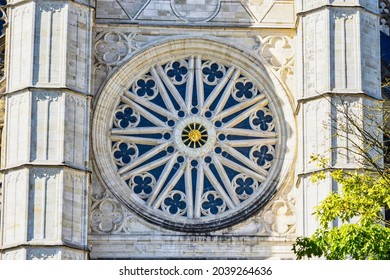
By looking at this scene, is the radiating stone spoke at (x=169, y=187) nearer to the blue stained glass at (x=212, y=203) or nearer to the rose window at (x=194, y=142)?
the rose window at (x=194, y=142)

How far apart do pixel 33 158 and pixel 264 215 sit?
3928 mm

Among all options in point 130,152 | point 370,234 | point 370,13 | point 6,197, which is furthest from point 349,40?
point 370,234

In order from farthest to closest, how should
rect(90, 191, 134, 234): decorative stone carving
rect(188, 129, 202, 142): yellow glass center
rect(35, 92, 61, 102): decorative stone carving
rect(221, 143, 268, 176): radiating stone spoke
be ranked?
A: rect(188, 129, 202, 142): yellow glass center, rect(221, 143, 268, 176): radiating stone spoke, rect(90, 191, 134, 234): decorative stone carving, rect(35, 92, 61, 102): decorative stone carving

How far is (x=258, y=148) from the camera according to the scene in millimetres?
25562

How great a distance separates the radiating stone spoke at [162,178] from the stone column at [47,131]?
53.7 inches

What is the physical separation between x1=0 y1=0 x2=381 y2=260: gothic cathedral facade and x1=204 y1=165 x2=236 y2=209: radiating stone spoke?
0.6 inches

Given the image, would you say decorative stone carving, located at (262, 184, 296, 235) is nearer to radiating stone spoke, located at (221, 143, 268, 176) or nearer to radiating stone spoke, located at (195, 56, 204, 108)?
radiating stone spoke, located at (221, 143, 268, 176)

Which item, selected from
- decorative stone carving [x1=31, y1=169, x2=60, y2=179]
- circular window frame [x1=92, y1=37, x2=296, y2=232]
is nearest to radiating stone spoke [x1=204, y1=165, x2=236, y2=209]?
circular window frame [x1=92, y1=37, x2=296, y2=232]

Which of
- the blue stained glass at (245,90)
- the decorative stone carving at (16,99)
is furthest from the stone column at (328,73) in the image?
the decorative stone carving at (16,99)

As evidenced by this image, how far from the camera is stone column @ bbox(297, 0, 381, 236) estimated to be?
2430 cm

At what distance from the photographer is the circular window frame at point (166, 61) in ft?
81.8

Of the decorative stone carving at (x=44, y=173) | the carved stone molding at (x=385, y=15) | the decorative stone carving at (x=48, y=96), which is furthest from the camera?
the carved stone molding at (x=385, y=15)
